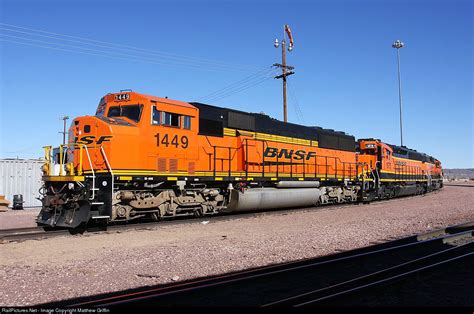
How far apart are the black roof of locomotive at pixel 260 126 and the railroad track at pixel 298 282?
836cm

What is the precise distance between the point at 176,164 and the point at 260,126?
541 centimetres

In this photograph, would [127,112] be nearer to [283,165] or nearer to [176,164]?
[176,164]

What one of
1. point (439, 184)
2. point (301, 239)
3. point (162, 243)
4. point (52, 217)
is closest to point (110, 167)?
point (52, 217)

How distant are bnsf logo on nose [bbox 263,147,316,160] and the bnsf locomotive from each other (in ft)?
0.15

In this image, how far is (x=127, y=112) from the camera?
43.6 ft

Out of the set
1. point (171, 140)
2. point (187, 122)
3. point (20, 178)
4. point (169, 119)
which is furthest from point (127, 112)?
point (20, 178)

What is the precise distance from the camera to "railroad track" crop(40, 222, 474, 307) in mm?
5125

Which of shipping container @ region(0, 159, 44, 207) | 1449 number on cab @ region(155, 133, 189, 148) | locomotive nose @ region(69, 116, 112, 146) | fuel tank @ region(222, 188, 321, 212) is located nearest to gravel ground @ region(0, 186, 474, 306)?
fuel tank @ region(222, 188, 321, 212)

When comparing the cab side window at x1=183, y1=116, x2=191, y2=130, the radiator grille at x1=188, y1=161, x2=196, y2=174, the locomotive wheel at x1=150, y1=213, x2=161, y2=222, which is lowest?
the locomotive wheel at x1=150, y1=213, x2=161, y2=222

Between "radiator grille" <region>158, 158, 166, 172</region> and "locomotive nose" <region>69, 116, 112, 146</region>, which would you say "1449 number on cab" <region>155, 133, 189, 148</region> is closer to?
"radiator grille" <region>158, 158, 166, 172</region>

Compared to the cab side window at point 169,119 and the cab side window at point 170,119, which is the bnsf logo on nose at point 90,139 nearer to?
the cab side window at point 169,119

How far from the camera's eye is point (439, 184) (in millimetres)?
48688

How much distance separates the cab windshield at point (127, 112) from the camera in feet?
42.9

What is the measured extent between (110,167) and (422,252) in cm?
839
